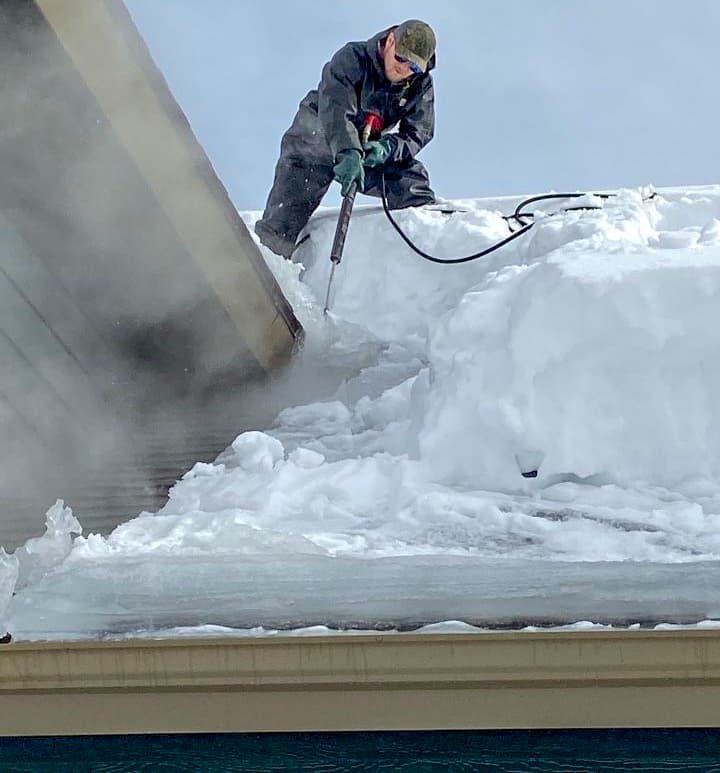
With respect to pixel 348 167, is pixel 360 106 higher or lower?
higher

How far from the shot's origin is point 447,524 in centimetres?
182

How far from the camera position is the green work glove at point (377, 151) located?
431 cm

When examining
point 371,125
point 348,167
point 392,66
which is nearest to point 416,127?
point 371,125

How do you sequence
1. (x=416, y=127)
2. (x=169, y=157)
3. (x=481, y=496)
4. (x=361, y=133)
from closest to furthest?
(x=481, y=496) → (x=169, y=157) → (x=361, y=133) → (x=416, y=127)

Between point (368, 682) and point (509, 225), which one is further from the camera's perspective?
point (509, 225)

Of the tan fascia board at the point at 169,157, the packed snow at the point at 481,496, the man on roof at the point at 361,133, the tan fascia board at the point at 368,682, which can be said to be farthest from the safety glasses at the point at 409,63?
the tan fascia board at the point at 368,682

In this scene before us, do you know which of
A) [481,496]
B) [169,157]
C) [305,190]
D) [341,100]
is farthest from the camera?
[305,190]

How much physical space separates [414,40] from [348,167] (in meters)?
0.63

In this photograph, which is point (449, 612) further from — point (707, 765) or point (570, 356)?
point (570, 356)

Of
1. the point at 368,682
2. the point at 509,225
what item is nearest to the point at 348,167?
the point at 509,225

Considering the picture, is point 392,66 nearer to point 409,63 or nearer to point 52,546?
point 409,63

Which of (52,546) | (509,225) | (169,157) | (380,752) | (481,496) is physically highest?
(509,225)

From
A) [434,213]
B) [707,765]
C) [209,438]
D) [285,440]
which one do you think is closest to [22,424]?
[209,438]

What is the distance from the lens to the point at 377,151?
14.2 feet
